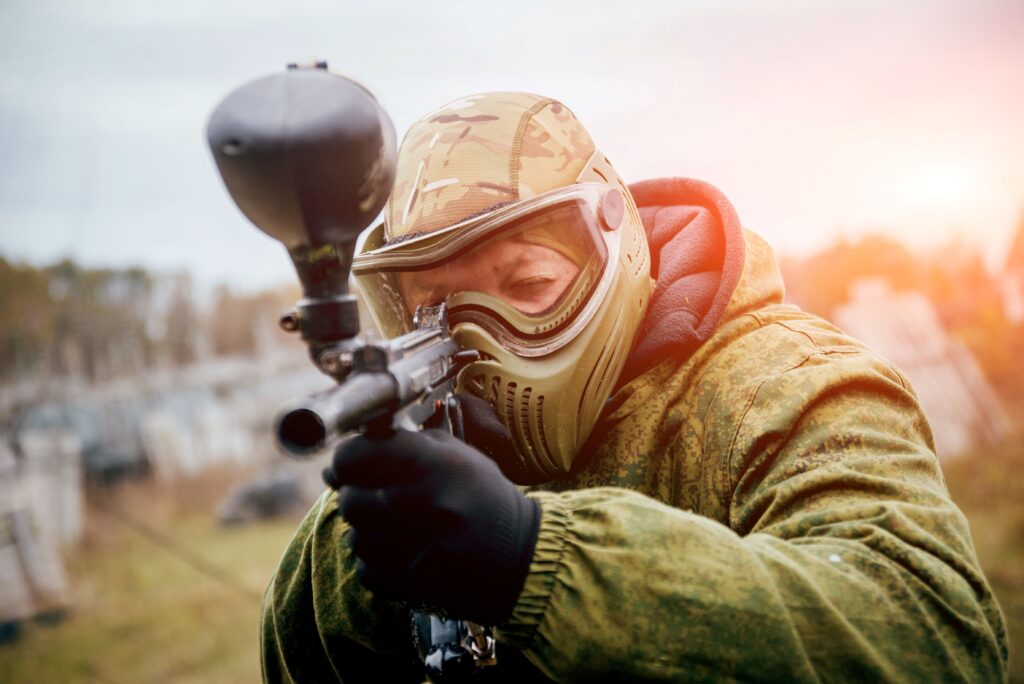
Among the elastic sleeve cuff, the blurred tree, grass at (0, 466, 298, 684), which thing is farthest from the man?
the blurred tree

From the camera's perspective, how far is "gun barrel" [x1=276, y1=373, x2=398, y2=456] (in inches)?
41.7

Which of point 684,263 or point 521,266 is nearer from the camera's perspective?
point 521,266

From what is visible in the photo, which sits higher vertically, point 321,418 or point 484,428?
point 321,418

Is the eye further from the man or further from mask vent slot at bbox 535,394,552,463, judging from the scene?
mask vent slot at bbox 535,394,552,463

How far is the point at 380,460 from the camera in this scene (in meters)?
1.24

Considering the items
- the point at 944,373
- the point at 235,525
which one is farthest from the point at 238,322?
the point at 944,373

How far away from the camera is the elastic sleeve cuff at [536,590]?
126 cm

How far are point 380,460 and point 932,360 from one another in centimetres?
788

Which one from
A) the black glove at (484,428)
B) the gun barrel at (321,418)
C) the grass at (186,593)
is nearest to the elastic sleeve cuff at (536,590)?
the gun barrel at (321,418)

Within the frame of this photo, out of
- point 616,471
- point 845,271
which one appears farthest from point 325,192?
point 845,271

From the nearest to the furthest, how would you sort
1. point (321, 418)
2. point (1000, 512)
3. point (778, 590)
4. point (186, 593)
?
point (321, 418) < point (778, 590) < point (1000, 512) < point (186, 593)

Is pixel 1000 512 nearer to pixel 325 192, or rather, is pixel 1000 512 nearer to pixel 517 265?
pixel 517 265

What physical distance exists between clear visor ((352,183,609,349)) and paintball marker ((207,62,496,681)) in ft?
2.18

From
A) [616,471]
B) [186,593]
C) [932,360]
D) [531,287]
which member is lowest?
[186,593]
